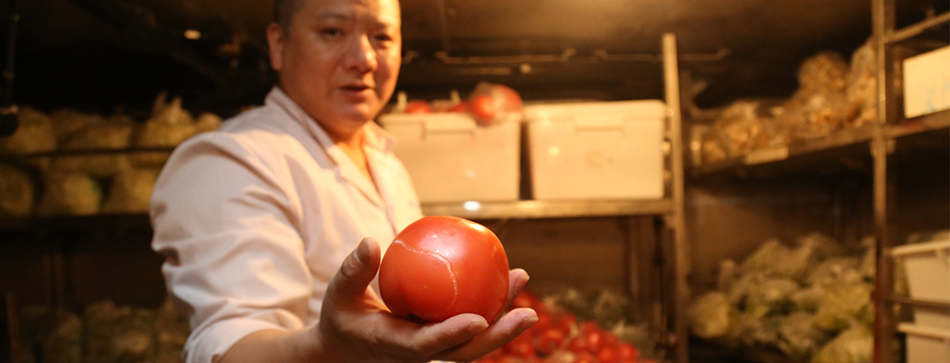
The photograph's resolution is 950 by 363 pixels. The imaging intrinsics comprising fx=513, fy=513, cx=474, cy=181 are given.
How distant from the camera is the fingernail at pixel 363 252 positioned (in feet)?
1.71

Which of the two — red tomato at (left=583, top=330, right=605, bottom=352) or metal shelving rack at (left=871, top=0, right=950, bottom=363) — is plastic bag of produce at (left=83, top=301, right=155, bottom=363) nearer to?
red tomato at (left=583, top=330, right=605, bottom=352)

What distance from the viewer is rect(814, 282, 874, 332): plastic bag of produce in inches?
70.6

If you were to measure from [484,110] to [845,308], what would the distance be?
1460 mm

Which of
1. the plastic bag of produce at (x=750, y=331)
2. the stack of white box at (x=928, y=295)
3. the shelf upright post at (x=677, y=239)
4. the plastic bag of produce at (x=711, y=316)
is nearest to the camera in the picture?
the stack of white box at (x=928, y=295)

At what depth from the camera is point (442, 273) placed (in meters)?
0.61

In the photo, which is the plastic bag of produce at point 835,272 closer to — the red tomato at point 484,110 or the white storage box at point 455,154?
the white storage box at point 455,154

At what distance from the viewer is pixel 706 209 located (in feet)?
8.66

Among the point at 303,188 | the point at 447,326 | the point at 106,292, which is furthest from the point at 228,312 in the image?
the point at 106,292

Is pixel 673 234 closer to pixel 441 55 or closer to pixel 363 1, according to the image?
pixel 441 55

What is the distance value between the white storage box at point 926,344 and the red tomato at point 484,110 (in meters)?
1.33

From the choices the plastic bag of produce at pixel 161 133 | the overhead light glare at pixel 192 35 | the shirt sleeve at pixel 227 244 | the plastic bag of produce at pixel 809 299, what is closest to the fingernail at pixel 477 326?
the shirt sleeve at pixel 227 244

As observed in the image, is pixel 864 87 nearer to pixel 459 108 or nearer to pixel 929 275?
pixel 929 275

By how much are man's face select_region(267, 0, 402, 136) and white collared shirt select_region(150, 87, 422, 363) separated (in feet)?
0.22

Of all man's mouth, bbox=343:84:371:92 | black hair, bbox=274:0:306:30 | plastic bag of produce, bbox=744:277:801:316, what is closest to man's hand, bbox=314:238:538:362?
man's mouth, bbox=343:84:371:92
